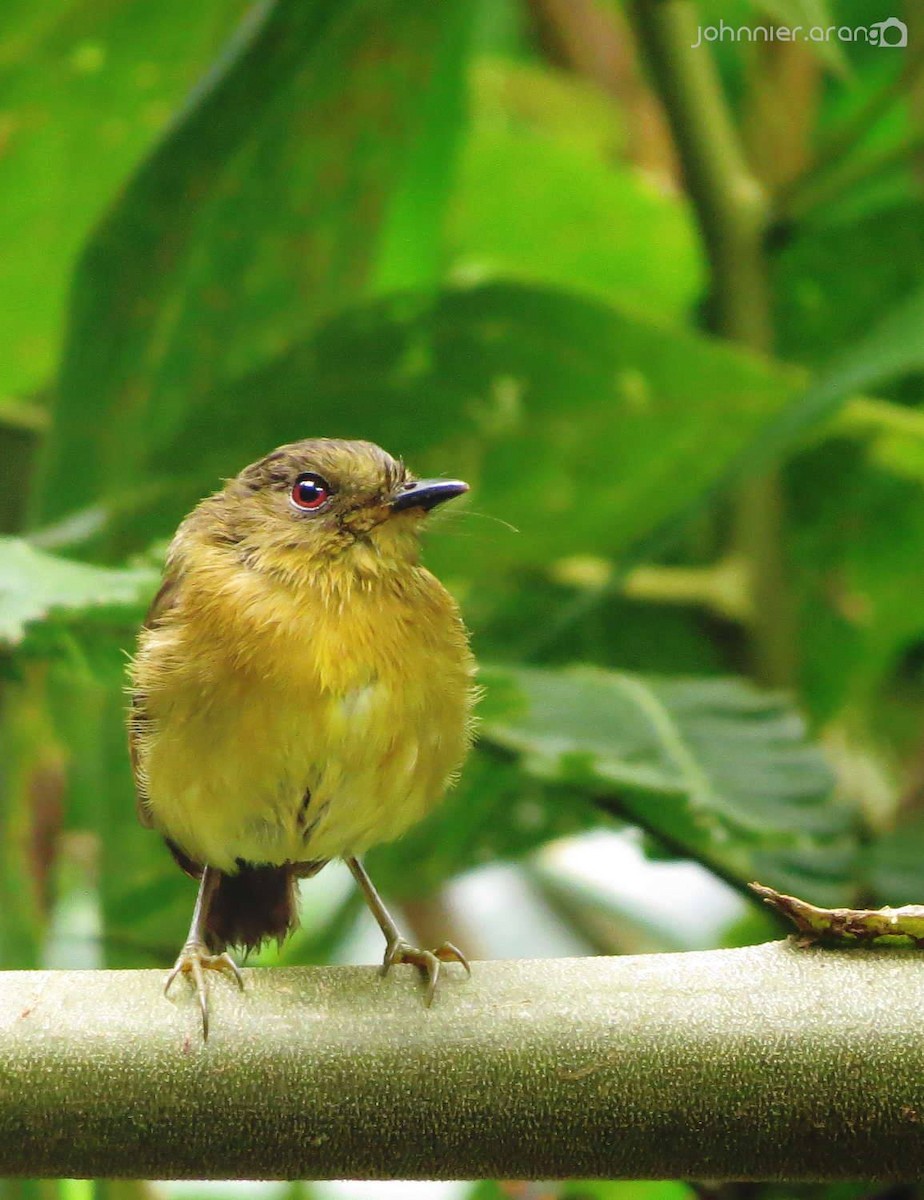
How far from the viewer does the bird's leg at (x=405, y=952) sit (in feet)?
5.05

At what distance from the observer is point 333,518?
7.41 ft

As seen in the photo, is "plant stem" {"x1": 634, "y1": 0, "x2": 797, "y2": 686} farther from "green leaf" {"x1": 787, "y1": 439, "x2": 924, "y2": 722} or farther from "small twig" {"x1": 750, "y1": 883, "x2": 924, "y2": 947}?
"small twig" {"x1": 750, "y1": 883, "x2": 924, "y2": 947}

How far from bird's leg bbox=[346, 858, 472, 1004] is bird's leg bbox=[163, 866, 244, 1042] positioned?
0.57 feet

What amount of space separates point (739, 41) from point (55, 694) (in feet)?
7.22

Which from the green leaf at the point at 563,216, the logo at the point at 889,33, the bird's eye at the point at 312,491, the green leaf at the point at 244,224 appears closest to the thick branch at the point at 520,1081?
the bird's eye at the point at 312,491

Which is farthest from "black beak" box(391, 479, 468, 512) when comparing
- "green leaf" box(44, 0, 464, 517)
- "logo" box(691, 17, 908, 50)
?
"logo" box(691, 17, 908, 50)

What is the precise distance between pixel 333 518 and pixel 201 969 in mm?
885

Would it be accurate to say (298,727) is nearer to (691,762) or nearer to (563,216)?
(691,762)

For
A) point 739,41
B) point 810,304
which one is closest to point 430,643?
point 810,304

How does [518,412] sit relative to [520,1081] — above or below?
above

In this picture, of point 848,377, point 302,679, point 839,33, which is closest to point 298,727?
point 302,679

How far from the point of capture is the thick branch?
131 centimetres

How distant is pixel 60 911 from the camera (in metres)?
3.76

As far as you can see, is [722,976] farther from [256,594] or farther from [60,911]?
[60,911]
